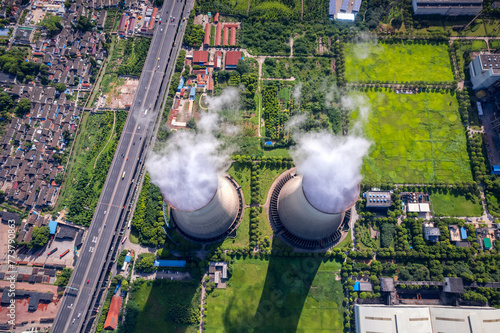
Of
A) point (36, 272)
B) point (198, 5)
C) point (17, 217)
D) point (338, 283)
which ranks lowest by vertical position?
point (36, 272)

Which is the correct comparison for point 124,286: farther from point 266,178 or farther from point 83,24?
point 83,24

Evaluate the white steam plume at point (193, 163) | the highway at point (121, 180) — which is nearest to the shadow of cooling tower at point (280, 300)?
the white steam plume at point (193, 163)

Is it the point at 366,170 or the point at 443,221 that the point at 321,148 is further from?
the point at 443,221

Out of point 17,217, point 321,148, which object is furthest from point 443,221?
point 17,217

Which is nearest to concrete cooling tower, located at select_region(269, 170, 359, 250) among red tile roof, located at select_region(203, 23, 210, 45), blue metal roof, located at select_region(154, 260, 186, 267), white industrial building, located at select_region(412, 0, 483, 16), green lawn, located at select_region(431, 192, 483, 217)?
green lawn, located at select_region(431, 192, 483, 217)

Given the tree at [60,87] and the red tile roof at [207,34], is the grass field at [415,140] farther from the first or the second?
the tree at [60,87]

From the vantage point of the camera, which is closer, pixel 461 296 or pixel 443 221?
pixel 461 296
